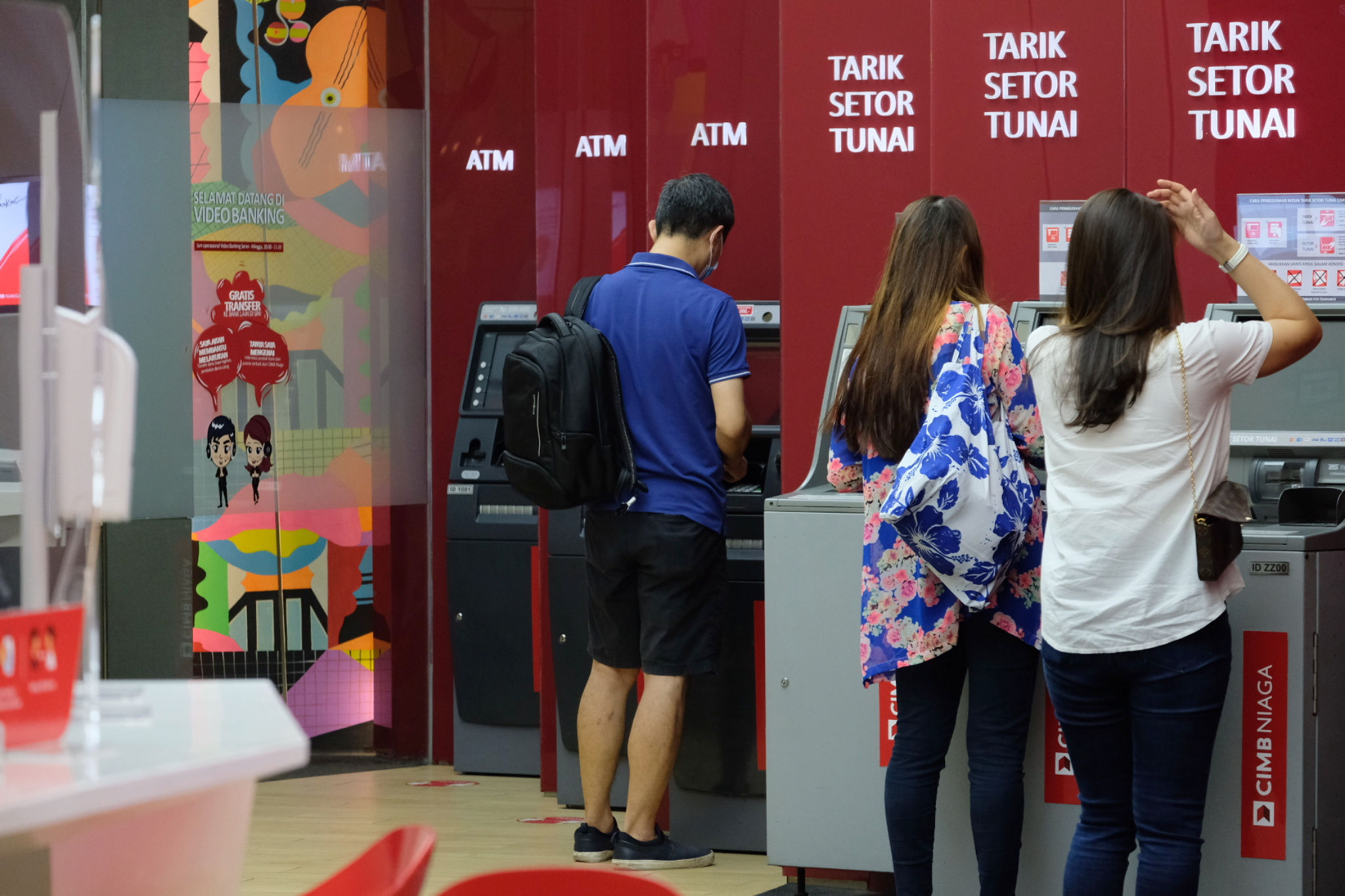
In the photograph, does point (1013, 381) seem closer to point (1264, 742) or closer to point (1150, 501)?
point (1150, 501)

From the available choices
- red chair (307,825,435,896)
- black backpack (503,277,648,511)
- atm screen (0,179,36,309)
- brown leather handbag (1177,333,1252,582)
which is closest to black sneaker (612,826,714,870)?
black backpack (503,277,648,511)

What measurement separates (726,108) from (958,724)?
5.81 ft

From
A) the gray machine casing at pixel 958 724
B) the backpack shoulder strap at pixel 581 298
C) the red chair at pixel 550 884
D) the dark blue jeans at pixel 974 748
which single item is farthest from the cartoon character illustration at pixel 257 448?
the red chair at pixel 550 884

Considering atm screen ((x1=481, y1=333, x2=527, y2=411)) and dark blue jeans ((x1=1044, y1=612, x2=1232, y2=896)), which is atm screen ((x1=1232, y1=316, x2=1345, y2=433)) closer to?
dark blue jeans ((x1=1044, y1=612, x2=1232, y2=896))

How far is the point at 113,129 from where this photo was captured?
4.60 meters

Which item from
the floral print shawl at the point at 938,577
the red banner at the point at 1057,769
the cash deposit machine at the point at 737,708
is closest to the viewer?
the floral print shawl at the point at 938,577

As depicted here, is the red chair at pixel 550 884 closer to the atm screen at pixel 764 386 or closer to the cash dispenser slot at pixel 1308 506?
the cash dispenser slot at pixel 1308 506

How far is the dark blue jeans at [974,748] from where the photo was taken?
2.71 m

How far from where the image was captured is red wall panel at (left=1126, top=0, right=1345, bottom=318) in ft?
10.8

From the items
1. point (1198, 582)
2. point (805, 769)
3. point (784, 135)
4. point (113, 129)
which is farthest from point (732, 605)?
point (113, 129)

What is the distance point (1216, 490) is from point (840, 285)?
1373mm

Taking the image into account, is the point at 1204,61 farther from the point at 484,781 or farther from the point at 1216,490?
the point at 484,781

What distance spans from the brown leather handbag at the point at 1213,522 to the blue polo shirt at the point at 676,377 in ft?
4.20

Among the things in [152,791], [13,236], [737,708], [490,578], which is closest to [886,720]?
[737,708]
